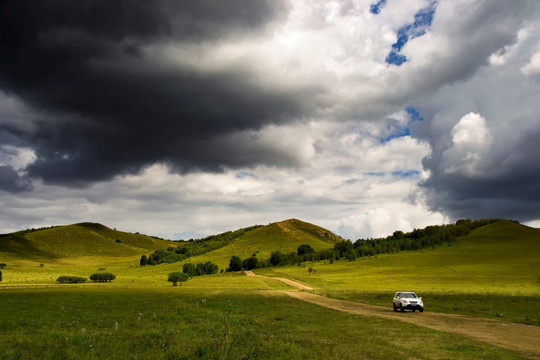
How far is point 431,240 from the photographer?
613 feet

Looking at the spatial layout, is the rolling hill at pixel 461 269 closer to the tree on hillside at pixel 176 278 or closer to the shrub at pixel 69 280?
the tree on hillside at pixel 176 278

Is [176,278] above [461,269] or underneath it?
underneath

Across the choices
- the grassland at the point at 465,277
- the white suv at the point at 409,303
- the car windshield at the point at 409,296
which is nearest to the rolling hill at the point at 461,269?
the grassland at the point at 465,277

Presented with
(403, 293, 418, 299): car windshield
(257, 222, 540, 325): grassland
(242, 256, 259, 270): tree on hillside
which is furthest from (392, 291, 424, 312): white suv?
(242, 256, 259, 270): tree on hillside

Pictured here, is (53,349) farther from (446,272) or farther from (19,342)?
(446,272)

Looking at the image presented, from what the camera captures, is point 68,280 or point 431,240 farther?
point 431,240

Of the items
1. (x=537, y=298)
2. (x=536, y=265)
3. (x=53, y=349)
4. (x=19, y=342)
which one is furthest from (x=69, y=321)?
(x=536, y=265)

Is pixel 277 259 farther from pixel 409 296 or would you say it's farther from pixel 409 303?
pixel 409 303

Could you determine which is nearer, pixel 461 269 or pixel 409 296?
pixel 409 296

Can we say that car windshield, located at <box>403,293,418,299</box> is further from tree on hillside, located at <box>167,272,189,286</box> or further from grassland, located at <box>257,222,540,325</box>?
tree on hillside, located at <box>167,272,189,286</box>

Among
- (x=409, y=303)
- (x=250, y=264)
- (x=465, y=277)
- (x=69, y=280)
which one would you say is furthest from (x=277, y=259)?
(x=409, y=303)

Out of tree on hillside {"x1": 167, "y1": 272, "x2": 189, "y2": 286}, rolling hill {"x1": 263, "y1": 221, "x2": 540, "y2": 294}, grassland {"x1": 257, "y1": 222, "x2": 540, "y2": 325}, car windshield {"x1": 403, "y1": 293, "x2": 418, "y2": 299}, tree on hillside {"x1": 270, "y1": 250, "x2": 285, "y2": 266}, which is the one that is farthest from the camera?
tree on hillside {"x1": 270, "y1": 250, "x2": 285, "y2": 266}

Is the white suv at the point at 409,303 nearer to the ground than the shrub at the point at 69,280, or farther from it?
farther from it

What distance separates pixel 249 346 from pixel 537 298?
52249 millimetres
